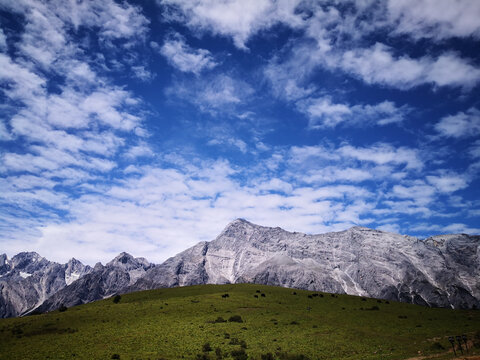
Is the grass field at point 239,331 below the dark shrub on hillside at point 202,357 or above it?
above

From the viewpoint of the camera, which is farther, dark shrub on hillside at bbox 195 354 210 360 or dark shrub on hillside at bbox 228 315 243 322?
dark shrub on hillside at bbox 228 315 243 322

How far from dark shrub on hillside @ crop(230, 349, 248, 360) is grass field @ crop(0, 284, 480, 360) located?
0.14 meters

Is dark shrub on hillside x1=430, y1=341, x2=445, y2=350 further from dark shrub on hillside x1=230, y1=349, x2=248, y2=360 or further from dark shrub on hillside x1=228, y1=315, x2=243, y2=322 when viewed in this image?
dark shrub on hillside x1=228, y1=315, x2=243, y2=322

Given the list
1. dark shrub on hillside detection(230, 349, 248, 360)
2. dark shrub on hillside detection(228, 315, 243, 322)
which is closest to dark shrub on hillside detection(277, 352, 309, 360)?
dark shrub on hillside detection(230, 349, 248, 360)

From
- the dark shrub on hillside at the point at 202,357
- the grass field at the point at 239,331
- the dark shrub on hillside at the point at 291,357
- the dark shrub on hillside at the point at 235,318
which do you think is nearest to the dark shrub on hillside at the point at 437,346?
the grass field at the point at 239,331

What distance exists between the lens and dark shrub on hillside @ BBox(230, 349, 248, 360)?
42.4 meters

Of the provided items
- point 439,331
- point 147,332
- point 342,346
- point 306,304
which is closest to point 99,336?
point 147,332

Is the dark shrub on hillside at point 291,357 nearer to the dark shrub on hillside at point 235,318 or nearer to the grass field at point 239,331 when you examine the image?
the grass field at point 239,331

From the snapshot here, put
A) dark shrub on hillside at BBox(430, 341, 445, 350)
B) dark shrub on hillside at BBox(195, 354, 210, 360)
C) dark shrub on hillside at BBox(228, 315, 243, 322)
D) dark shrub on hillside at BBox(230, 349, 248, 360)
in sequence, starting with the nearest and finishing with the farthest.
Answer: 1. dark shrub on hillside at BBox(195, 354, 210, 360)
2. dark shrub on hillside at BBox(230, 349, 248, 360)
3. dark shrub on hillside at BBox(430, 341, 445, 350)
4. dark shrub on hillside at BBox(228, 315, 243, 322)

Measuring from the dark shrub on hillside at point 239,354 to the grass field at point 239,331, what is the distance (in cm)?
14

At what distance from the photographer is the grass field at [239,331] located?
146ft

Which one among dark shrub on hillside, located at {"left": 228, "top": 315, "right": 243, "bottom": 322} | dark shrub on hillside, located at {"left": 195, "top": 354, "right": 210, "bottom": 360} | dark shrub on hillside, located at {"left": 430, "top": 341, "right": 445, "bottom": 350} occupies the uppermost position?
dark shrub on hillside, located at {"left": 228, "top": 315, "right": 243, "bottom": 322}

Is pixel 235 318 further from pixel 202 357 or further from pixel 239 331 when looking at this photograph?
pixel 202 357

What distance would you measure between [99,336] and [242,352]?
81.2 ft
